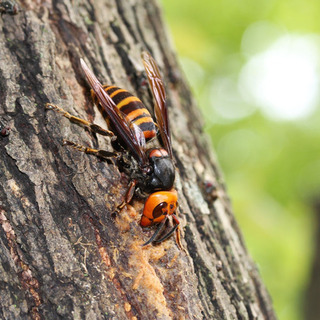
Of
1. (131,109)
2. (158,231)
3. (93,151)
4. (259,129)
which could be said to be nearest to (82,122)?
(93,151)

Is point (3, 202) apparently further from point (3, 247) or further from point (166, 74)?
point (166, 74)

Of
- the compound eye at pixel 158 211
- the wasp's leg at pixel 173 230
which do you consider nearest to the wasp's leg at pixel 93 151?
the compound eye at pixel 158 211

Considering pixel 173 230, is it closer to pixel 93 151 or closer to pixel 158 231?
pixel 158 231

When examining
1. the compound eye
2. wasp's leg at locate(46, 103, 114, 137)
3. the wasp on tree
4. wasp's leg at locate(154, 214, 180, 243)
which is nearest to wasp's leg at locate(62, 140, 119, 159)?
the wasp on tree

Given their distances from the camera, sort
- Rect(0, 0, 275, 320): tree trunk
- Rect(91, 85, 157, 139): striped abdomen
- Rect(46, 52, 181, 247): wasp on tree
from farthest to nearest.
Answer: Rect(91, 85, 157, 139): striped abdomen < Rect(46, 52, 181, 247): wasp on tree < Rect(0, 0, 275, 320): tree trunk

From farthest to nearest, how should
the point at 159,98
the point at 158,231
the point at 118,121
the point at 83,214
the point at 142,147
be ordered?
1. the point at 159,98
2. the point at 142,147
3. the point at 118,121
4. the point at 158,231
5. the point at 83,214

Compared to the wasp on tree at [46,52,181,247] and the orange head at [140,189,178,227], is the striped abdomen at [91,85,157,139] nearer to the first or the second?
the wasp on tree at [46,52,181,247]

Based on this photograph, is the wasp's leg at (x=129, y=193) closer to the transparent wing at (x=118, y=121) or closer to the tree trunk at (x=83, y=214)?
the tree trunk at (x=83, y=214)

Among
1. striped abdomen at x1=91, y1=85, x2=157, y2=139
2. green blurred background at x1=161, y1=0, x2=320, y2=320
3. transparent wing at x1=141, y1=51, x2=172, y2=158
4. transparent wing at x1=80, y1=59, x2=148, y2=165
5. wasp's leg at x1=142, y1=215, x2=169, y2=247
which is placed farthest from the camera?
green blurred background at x1=161, y1=0, x2=320, y2=320
